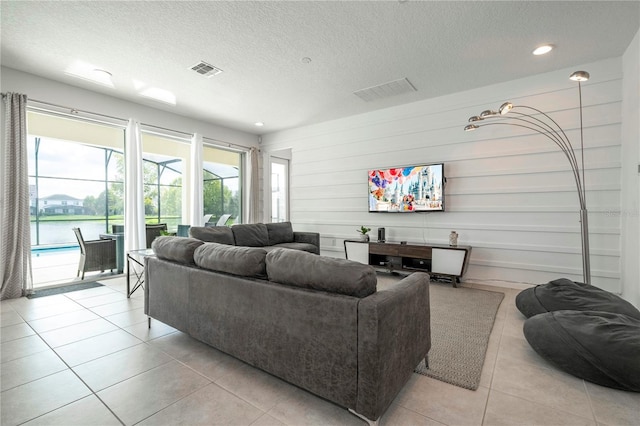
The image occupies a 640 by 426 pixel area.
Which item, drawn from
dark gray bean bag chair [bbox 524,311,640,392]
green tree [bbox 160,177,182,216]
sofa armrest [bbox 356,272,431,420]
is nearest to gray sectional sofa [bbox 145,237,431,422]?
sofa armrest [bbox 356,272,431,420]

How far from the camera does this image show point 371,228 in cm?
507

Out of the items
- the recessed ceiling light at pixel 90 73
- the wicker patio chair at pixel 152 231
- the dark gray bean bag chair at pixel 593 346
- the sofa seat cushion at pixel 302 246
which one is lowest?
the dark gray bean bag chair at pixel 593 346

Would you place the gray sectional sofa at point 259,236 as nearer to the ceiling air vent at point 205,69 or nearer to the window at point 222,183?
the window at point 222,183

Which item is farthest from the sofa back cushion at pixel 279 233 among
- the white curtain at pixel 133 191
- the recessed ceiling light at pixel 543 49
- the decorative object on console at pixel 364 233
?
the recessed ceiling light at pixel 543 49

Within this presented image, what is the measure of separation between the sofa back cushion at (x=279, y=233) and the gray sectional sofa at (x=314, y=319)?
2.96 meters

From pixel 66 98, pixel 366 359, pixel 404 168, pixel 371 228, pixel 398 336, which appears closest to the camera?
pixel 366 359

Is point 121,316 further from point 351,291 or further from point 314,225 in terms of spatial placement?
point 314,225

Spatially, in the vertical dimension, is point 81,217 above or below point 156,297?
above

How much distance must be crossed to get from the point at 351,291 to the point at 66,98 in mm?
4795

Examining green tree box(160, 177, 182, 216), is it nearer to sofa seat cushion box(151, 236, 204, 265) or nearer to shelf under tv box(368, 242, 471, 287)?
sofa seat cushion box(151, 236, 204, 265)

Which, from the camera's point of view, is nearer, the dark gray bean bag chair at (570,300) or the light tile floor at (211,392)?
the light tile floor at (211,392)

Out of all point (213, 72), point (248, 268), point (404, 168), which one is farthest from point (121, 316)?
point (404, 168)

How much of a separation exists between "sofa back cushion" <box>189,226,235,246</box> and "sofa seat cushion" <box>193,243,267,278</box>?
1954mm

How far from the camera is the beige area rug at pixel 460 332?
6.11 ft
